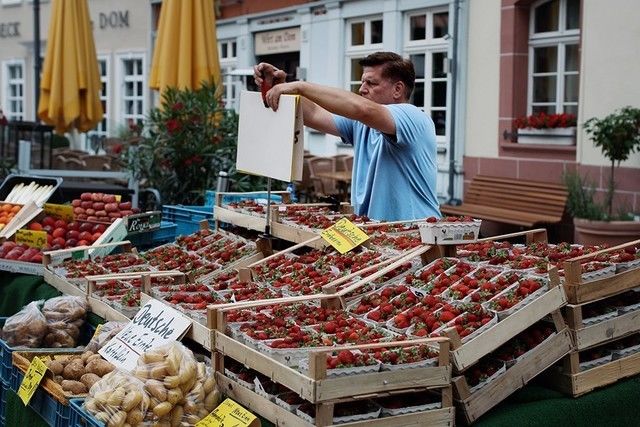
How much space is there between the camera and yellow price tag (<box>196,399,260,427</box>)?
3.12 meters

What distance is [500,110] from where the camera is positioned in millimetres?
12352

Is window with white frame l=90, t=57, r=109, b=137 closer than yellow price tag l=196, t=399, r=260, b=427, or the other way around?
yellow price tag l=196, t=399, r=260, b=427

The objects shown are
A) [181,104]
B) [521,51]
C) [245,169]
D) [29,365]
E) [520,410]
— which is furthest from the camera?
[521,51]

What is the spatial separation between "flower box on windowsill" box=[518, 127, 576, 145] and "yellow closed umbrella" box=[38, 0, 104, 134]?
16.8ft

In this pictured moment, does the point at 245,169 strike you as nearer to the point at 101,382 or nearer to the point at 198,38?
the point at 101,382

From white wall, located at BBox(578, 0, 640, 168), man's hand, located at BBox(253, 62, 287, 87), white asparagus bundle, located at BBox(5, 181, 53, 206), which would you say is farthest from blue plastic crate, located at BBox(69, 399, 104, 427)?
white wall, located at BBox(578, 0, 640, 168)

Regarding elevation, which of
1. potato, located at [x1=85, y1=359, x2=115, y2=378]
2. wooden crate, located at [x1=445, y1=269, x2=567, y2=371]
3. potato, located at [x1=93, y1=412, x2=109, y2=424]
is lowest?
potato, located at [x1=93, y1=412, x2=109, y2=424]

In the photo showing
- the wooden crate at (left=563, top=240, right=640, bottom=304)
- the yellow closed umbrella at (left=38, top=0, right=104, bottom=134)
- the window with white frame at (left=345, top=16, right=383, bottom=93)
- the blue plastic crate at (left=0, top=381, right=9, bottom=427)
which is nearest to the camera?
the wooden crate at (left=563, top=240, right=640, bottom=304)

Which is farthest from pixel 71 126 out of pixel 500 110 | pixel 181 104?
pixel 500 110

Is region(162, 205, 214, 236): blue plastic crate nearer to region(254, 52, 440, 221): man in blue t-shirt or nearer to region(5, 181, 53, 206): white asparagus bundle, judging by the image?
region(5, 181, 53, 206): white asparagus bundle

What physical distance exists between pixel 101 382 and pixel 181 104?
616 cm

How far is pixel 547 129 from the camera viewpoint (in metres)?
11.6

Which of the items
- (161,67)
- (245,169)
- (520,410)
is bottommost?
(520,410)

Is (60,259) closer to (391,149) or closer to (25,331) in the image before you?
(25,331)
